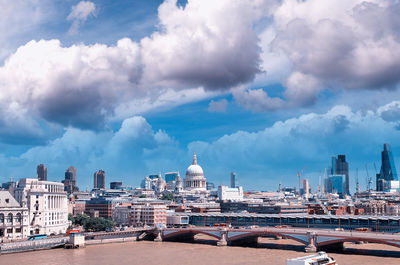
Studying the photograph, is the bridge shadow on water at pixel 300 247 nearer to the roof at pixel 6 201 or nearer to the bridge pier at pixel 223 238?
the bridge pier at pixel 223 238

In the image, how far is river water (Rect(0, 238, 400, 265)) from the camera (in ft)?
243

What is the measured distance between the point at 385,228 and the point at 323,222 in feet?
42.9

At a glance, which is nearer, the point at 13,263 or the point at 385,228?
the point at 13,263

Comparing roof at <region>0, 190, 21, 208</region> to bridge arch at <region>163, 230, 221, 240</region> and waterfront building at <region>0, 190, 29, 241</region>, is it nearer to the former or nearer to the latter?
waterfront building at <region>0, 190, 29, 241</region>

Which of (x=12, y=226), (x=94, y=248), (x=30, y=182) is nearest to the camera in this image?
(x=94, y=248)

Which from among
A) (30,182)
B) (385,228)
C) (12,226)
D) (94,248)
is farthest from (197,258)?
(30,182)

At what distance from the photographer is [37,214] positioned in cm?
11069

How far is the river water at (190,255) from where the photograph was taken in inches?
2916

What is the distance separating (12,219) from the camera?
336 ft

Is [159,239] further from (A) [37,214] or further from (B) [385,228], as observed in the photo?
(B) [385,228]

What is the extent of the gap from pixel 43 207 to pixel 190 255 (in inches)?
1744

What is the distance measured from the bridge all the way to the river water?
2.06m

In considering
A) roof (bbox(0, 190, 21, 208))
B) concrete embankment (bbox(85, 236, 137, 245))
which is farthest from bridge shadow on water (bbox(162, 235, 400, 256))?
roof (bbox(0, 190, 21, 208))

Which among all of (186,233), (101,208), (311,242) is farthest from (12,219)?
(101,208)
